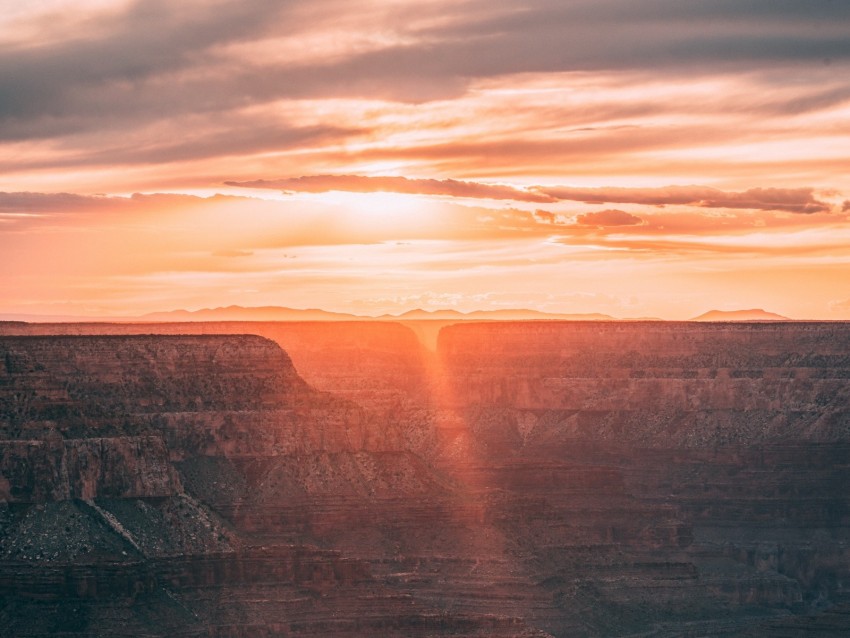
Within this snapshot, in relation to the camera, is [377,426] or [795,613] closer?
[377,426]

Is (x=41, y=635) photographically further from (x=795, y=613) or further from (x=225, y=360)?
(x=795, y=613)

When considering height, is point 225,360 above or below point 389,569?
above

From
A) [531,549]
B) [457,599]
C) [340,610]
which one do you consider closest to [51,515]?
[340,610]

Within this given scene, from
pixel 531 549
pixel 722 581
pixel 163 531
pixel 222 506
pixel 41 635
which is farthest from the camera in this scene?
pixel 722 581

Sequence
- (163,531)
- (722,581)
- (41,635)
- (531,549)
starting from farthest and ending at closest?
(722,581) < (531,549) < (163,531) < (41,635)

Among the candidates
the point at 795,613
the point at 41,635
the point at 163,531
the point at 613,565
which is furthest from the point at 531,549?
the point at 41,635

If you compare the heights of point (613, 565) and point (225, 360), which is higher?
point (225, 360)

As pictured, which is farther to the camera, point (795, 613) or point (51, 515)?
point (795, 613)

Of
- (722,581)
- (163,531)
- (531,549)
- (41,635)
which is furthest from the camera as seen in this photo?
(722,581)

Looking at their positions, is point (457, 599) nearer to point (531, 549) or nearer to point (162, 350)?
point (531, 549)
